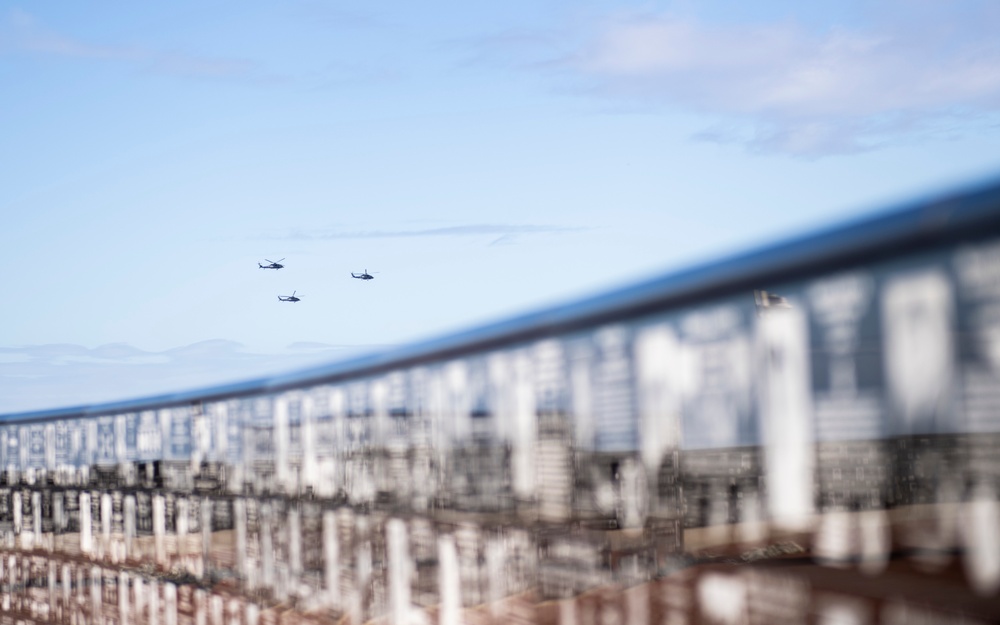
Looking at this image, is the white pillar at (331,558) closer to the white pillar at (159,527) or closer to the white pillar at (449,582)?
the white pillar at (449,582)

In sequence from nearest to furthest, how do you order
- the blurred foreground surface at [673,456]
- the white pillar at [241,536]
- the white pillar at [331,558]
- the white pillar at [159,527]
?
the blurred foreground surface at [673,456] < the white pillar at [331,558] < the white pillar at [241,536] < the white pillar at [159,527]

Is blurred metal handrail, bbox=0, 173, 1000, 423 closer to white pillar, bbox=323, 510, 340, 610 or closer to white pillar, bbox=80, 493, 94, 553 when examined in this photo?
white pillar, bbox=323, 510, 340, 610

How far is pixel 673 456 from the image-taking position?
86.4 inches

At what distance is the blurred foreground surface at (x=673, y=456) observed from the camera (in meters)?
1.67

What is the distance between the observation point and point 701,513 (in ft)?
7.06

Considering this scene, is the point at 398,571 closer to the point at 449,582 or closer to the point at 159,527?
the point at 449,582

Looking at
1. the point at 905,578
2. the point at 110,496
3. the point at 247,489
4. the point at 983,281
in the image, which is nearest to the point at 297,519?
the point at 247,489

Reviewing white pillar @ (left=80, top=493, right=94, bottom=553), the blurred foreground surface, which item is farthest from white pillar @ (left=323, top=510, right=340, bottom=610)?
white pillar @ (left=80, top=493, right=94, bottom=553)

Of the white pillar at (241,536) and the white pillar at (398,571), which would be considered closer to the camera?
the white pillar at (398,571)

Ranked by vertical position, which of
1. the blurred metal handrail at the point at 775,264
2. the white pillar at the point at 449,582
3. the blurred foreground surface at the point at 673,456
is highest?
the blurred metal handrail at the point at 775,264

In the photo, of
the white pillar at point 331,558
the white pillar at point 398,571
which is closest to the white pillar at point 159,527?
the white pillar at point 331,558

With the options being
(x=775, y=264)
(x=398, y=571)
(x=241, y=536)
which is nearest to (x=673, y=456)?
(x=775, y=264)

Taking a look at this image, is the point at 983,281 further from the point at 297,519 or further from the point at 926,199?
the point at 297,519

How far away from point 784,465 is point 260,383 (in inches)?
95.8
